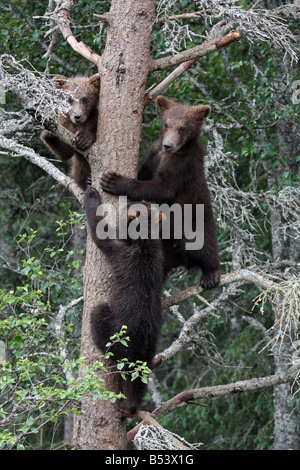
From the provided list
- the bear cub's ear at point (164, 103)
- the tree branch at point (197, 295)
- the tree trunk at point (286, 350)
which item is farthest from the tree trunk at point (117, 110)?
the tree trunk at point (286, 350)

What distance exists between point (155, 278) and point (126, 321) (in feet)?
1.50

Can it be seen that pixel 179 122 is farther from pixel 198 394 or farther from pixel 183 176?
pixel 198 394

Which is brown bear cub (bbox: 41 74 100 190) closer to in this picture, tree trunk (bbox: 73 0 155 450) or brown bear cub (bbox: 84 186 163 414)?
tree trunk (bbox: 73 0 155 450)

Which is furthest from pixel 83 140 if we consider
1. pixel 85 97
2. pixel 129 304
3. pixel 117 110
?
pixel 129 304

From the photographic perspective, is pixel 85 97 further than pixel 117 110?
Yes

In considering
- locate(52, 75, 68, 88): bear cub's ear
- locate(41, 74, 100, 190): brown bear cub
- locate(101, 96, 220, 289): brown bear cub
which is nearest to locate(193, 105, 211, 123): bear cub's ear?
locate(101, 96, 220, 289): brown bear cub

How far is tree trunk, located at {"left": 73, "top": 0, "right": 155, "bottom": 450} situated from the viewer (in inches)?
189

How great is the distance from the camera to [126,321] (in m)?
4.84

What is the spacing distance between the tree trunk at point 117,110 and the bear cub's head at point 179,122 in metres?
0.85

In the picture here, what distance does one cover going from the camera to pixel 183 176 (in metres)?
5.86

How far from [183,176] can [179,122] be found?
51 cm

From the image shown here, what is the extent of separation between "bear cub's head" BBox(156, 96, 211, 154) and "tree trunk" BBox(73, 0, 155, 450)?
85 centimetres

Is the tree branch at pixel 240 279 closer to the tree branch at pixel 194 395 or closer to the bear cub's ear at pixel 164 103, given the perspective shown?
the tree branch at pixel 194 395

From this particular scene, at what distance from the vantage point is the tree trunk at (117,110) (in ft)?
15.8
